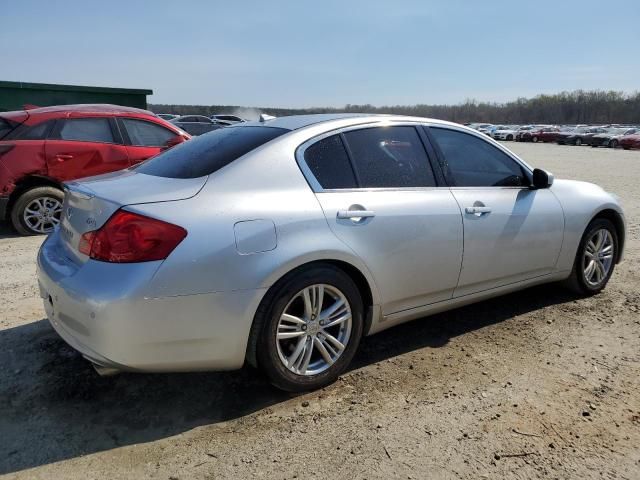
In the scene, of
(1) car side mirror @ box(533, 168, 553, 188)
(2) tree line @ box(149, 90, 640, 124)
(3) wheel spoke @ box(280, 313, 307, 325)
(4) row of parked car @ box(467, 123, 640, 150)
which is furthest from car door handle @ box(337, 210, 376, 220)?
(2) tree line @ box(149, 90, 640, 124)

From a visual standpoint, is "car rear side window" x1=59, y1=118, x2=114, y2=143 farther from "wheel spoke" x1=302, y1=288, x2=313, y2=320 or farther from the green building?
the green building

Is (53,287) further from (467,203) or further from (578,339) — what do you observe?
(578,339)

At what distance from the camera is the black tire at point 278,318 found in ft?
9.02

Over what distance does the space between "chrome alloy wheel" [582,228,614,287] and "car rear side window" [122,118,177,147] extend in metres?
5.78

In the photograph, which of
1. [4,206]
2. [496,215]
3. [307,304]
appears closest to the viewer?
[307,304]

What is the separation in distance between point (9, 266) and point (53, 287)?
3191 millimetres

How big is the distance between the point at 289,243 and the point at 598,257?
10.8 ft

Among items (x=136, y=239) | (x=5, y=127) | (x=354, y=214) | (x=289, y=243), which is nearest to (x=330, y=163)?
(x=354, y=214)

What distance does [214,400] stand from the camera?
9.77ft

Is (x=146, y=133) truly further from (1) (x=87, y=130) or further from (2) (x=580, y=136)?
(2) (x=580, y=136)

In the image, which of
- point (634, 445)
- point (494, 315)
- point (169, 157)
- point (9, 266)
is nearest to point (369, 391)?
point (634, 445)

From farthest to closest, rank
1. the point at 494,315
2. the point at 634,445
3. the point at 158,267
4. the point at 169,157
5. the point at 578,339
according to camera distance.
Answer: the point at 494,315
the point at 578,339
the point at 169,157
the point at 634,445
the point at 158,267

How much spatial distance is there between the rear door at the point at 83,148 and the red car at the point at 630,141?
129ft

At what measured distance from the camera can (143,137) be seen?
7.52 m
